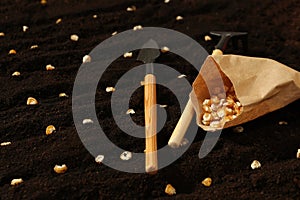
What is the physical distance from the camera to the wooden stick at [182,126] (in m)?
1.51

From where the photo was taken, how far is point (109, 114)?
1.68 metres

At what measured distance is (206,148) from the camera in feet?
4.99

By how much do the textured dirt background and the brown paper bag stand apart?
0.08m

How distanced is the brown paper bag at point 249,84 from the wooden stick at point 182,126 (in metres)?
0.02

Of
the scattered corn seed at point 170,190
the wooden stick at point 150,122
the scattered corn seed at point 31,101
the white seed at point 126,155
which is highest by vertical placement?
the wooden stick at point 150,122

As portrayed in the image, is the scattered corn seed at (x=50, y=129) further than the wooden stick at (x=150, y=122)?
Yes

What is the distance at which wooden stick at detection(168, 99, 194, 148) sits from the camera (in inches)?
59.6

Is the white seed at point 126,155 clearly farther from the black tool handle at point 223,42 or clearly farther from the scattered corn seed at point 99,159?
the black tool handle at point 223,42

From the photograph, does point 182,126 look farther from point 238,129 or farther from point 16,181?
point 16,181

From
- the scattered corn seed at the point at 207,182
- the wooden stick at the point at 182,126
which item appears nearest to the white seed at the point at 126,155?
the wooden stick at the point at 182,126

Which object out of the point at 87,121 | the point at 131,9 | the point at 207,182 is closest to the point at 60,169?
the point at 87,121

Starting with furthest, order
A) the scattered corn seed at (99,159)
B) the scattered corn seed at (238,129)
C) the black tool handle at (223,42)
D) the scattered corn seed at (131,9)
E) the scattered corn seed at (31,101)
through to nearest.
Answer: the scattered corn seed at (131,9), the black tool handle at (223,42), the scattered corn seed at (31,101), the scattered corn seed at (238,129), the scattered corn seed at (99,159)

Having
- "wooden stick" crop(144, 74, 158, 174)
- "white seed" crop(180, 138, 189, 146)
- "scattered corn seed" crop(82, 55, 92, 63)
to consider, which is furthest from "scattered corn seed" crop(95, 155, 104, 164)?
"scattered corn seed" crop(82, 55, 92, 63)

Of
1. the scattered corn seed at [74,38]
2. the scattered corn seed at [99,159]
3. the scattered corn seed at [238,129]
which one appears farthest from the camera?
the scattered corn seed at [74,38]
